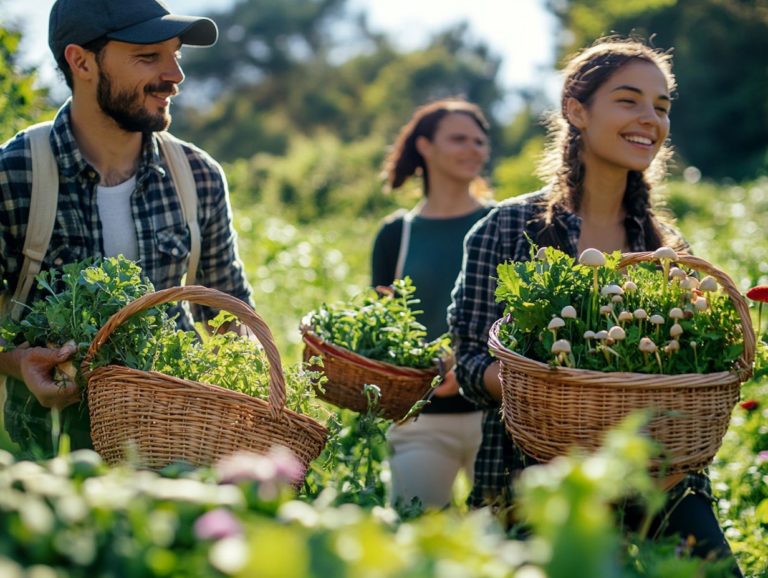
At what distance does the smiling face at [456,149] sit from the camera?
16.7ft

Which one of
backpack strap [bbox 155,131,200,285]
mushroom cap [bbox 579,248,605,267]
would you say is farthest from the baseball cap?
mushroom cap [bbox 579,248,605,267]

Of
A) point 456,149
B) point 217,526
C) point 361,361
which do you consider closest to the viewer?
point 217,526

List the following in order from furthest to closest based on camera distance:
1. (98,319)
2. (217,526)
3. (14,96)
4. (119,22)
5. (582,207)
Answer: (14,96) → (582,207) → (119,22) → (98,319) → (217,526)

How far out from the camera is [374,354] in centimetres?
303

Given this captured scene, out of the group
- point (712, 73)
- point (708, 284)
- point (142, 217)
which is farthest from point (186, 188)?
point (712, 73)

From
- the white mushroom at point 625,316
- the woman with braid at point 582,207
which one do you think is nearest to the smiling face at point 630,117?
the woman with braid at point 582,207

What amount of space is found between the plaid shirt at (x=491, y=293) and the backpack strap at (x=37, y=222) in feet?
4.20

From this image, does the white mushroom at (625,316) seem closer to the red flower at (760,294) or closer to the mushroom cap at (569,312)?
the mushroom cap at (569,312)

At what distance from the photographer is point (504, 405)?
247 centimetres

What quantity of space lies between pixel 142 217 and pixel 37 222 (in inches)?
12.9

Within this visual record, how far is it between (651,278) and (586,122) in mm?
927

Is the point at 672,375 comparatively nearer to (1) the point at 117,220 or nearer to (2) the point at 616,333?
(2) the point at 616,333

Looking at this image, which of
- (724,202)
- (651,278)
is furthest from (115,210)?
(724,202)

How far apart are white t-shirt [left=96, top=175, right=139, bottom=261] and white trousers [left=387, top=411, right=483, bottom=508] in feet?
5.13
